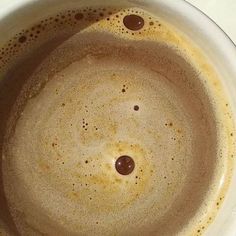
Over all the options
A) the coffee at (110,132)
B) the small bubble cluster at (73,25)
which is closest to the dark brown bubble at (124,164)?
the coffee at (110,132)

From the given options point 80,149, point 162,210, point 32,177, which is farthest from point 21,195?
point 162,210

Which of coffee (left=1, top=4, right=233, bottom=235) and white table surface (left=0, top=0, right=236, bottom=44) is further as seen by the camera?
coffee (left=1, top=4, right=233, bottom=235)

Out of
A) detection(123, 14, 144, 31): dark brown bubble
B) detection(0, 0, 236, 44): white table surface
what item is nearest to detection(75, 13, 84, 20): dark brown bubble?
detection(123, 14, 144, 31): dark brown bubble

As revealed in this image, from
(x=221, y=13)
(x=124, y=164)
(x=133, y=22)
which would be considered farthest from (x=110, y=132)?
A: (x=221, y=13)

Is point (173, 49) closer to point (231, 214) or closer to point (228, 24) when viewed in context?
point (228, 24)

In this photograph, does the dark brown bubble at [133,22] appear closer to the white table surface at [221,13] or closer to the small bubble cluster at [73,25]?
the small bubble cluster at [73,25]

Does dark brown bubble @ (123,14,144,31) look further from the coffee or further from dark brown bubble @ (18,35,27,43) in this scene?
dark brown bubble @ (18,35,27,43)

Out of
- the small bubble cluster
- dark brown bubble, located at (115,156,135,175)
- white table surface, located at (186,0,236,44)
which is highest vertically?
white table surface, located at (186,0,236,44)
